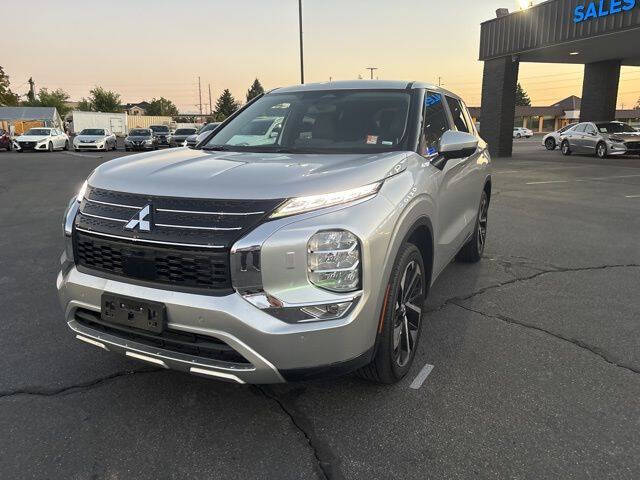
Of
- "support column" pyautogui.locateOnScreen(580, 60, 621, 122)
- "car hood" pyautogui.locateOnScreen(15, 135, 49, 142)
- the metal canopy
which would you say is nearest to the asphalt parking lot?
the metal canopy

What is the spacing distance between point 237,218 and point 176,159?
3.55 ft

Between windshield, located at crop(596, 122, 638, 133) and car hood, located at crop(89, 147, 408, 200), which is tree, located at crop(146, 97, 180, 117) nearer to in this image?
windshield, located at crop(596, 122, 638, 133)

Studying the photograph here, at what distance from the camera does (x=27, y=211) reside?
8.95 m

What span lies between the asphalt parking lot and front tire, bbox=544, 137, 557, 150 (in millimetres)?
26550

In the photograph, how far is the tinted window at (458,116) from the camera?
4599 millimetres

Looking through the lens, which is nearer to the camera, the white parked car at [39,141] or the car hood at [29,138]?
the car hood at [29,138]

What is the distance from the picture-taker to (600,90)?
76.6ft

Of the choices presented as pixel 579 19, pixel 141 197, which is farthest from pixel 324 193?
pixel 579 19

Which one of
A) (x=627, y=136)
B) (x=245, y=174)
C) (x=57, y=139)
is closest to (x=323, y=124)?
(x=245, y=174)

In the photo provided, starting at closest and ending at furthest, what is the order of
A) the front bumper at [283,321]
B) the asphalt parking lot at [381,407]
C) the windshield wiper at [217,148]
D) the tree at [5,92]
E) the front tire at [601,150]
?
the front bumper at [283,321]
the asphalt parking lot at [381,407]
the windshield wiper at [217,148]
the front tire at [601,150]
the tree at [5,92]

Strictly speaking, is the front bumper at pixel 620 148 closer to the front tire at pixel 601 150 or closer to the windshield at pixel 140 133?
the front tire at pixel 601 150

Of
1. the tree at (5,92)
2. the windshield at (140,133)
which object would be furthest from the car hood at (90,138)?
the tree at (5,92)

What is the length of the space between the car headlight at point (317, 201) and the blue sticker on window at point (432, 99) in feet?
5.24

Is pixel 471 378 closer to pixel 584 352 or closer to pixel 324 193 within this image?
pixel 584 352
